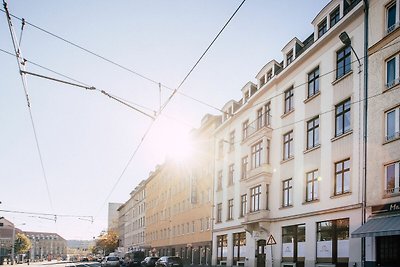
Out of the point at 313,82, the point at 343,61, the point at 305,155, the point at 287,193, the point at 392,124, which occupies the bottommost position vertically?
the point at 287,193

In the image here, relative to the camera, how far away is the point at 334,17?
25.4m

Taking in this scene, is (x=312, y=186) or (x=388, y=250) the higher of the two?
(x=312, y=186)

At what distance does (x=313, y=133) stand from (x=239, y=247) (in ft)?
43.7

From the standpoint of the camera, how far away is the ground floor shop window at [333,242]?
21.5m

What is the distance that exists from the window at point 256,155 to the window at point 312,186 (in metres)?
6.01

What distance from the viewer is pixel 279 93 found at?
99.8 ft

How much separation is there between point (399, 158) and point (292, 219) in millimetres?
9531

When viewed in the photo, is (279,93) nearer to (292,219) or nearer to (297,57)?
(297,57)

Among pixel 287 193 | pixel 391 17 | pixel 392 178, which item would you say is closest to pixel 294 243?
pixel 287 193

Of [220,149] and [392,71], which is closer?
[392,71]

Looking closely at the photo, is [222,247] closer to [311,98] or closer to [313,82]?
[311,98]

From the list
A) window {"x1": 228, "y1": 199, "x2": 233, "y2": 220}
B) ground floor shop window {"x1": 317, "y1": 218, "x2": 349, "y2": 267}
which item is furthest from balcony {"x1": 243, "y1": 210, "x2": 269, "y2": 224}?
ground floor shop window {"x1": 317, "y1": 218, "x2": 349, "y2": 267}

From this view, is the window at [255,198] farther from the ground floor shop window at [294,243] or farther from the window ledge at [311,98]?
the window ledge at [311,98]

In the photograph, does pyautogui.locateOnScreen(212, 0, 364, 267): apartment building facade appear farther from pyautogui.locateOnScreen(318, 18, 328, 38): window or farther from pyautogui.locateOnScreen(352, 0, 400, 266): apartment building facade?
pyautogui.locateOnScreen(352, 0, 400, 266): apartment building facade
